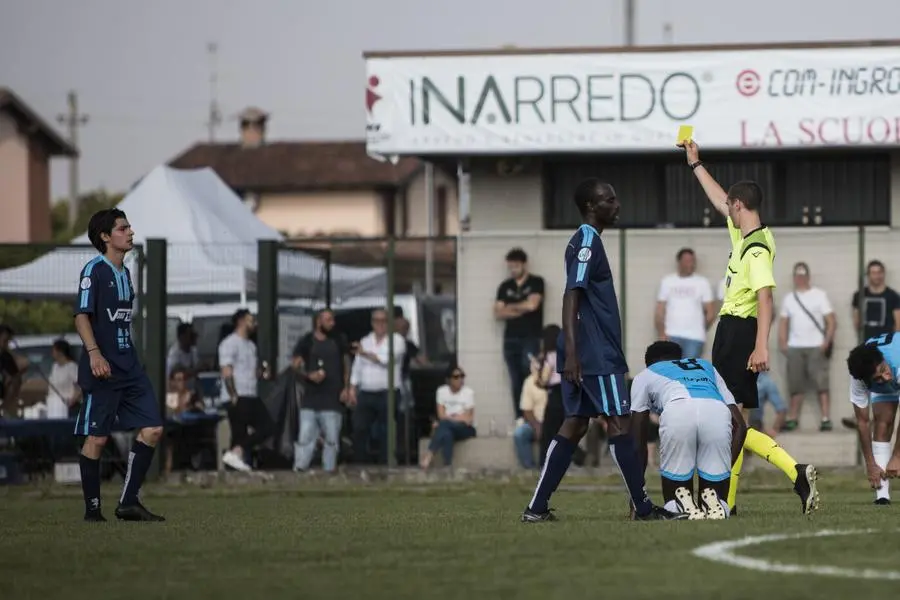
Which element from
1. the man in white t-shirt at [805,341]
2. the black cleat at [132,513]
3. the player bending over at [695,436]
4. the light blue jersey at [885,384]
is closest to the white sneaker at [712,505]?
the player bending over at [695,436]

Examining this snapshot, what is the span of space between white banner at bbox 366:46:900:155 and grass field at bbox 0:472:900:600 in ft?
29.3

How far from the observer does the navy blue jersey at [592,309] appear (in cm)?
1084

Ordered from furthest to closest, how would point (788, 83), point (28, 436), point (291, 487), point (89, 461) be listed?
point (788, 83)
point (28, 436)
point (291, 487)
point (89, 461)

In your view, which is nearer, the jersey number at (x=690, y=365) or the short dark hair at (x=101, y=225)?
the jersey number at (x=690, y=365)

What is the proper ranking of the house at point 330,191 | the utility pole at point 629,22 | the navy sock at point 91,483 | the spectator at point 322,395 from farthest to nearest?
the house at point 330,191
the utility pole at point 629,22
the spectator at point 322,395
the navy sock at point 91,483

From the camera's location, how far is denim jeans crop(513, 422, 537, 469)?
67.4 ft

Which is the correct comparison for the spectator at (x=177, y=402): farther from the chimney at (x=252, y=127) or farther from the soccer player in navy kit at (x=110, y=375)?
the chimney at (x=252, y=127)

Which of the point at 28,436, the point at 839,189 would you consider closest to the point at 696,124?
the point at 839,189

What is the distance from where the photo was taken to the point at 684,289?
20609mm

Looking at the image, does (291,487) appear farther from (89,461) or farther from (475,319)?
(89,461)

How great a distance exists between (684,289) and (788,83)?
2.98m

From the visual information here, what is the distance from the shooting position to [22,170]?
6619cm

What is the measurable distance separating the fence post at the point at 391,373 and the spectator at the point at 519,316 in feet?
3.91

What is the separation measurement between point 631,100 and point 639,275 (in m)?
2.13
